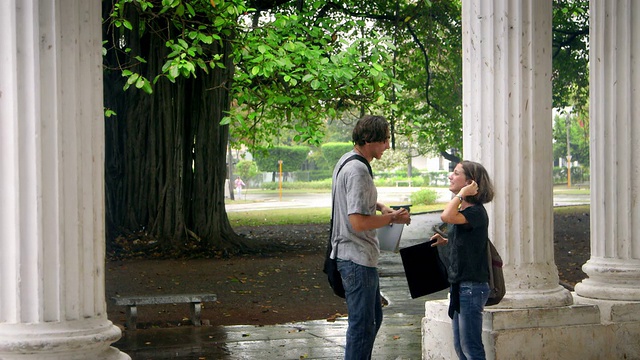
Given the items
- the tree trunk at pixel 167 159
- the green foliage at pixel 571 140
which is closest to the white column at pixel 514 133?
the tree trunk at pixel 167 159

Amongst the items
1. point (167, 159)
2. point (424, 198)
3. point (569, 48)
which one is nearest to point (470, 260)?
point (167, 159)

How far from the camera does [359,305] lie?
5.65 m

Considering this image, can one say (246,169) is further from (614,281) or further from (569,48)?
(614,281)

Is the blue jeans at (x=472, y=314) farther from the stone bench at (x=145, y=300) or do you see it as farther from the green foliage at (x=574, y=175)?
the green foliage at (x=574, y=175)

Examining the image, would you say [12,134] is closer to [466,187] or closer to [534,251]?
[466,187]

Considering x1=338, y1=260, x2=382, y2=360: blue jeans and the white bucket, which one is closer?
x1=338, y1=260, x2=382, y2=360: blue jeans

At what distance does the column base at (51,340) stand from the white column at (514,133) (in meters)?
3.08

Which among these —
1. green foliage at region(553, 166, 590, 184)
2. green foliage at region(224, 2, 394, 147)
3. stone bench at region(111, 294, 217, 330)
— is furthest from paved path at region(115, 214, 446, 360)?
green foliage at region(553, 166, 590, 184)

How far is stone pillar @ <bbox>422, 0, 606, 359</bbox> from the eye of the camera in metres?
6.96

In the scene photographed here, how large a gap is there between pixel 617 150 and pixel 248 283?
7784mm

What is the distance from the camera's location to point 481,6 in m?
7.00

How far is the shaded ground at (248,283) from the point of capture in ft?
37.4

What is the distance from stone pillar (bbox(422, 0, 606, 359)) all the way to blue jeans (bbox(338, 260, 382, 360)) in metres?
1.43

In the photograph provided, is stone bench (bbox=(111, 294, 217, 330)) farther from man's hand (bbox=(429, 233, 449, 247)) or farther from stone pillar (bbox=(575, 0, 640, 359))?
man's hand (bbox=(429, 233, 449, 247))
